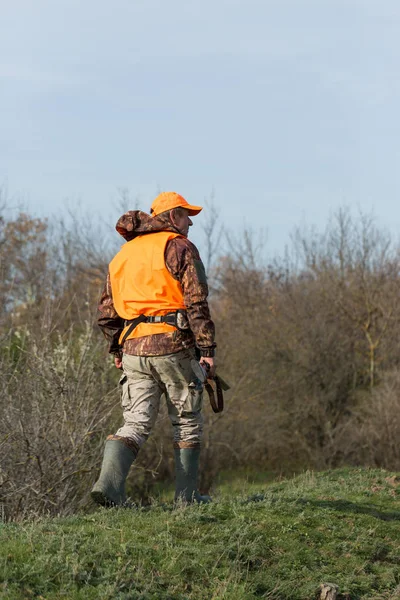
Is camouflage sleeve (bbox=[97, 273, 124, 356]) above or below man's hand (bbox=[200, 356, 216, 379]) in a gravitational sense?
above

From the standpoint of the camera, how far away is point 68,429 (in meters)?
9.11

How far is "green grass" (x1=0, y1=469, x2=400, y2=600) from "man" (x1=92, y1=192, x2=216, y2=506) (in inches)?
20.1

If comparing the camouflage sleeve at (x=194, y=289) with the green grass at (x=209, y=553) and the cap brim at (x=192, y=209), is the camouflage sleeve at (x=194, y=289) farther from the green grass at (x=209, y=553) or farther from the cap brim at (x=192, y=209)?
the green grass at (x=209, y=553)

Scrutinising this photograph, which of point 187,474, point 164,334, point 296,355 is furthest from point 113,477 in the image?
point 296,355

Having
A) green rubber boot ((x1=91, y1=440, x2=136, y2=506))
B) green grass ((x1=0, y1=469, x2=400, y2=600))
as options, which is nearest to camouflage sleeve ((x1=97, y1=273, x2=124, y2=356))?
green rubber boot ((x1=91, y1=440, x2=136, y2=506))

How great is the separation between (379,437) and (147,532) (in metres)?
17.9

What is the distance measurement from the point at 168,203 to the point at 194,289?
763mm

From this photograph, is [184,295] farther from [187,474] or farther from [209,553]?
[209,553]

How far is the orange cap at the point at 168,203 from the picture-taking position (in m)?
6.92

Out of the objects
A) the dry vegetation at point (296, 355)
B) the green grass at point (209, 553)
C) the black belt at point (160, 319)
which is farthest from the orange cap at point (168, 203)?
the dry vegetation at point (296, 355)

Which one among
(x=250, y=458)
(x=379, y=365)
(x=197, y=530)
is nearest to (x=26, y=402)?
(x=197, y=530)

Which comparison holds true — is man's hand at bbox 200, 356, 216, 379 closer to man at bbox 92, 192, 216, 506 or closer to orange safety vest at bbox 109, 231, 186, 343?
man at bbox 92, 192, 216, 506

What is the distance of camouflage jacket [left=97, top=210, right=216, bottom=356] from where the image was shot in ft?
21.6

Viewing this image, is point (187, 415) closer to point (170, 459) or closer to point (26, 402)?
point (26, 402)
